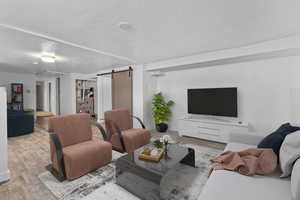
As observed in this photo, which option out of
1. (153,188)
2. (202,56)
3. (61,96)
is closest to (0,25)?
(153,188)

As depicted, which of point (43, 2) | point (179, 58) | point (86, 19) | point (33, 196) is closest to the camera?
point (43, 2)

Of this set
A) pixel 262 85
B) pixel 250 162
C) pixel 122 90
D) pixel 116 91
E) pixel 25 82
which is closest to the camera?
pixel 250 162

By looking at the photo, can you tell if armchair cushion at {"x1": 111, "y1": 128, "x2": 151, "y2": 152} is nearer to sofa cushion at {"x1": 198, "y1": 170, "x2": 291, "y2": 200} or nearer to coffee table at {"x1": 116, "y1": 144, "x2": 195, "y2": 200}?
coffee table at {"x1": 116, "y1": 144, "x2": 195, "y2": 200}

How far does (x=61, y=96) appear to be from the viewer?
7.85 metres

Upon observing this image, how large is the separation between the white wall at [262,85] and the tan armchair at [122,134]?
2.43 m

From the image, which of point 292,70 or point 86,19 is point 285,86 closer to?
point 292,70

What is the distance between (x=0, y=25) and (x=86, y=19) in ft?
4.49

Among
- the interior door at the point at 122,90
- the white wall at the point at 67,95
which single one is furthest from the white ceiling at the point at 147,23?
the white wall at the point at 67,95

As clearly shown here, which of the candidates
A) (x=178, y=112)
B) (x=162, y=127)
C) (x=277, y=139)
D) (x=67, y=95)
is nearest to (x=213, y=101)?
(x=178, y=112)

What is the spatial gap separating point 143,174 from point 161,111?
309 centimetres

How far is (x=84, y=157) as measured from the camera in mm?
2162

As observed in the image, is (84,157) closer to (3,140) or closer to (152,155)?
(152,155)

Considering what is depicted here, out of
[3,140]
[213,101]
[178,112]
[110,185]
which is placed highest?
[213,101]

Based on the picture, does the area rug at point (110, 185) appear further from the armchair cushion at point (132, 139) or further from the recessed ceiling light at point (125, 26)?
the recessed ceiling light at point (125, 26)
